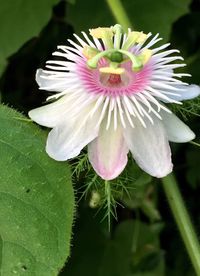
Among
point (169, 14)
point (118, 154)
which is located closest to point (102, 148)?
point (118, 154)

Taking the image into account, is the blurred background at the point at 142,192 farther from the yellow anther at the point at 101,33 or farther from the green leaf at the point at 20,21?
the yellow anther at the point at 101,33

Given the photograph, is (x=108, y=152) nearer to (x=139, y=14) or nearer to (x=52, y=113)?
(x=52, y=113)

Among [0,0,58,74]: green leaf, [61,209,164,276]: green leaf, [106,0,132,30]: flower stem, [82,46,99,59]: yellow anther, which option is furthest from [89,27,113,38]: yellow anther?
[61,209,164,276]: green leaf

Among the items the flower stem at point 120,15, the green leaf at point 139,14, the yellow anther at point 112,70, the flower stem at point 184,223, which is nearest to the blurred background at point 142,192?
the green leaf at point 139,14

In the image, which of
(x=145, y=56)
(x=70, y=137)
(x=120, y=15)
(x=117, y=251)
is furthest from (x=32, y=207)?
(x=117, y=251)

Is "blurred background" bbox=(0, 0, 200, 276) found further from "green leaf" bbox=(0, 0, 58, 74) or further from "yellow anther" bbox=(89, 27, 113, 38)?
"yellow anther" bbox=(89, 27, 113, 38)

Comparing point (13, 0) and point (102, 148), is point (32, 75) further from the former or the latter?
point (102, 148)
